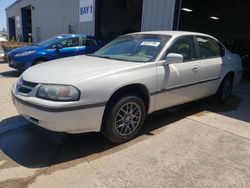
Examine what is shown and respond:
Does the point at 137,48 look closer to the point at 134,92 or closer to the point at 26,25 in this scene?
the point at 134,92

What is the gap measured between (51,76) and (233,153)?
2.71 metres

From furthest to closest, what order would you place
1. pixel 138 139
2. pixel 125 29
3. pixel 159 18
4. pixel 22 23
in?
pixel 22 23 → pixel 125 29 → pixel 159 18 → pixel 138 139

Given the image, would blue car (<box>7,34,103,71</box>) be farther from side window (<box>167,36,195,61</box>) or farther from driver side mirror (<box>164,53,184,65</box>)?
driver side mirror (<box>164,53,184,65</box>)

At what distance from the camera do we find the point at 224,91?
19.1ft

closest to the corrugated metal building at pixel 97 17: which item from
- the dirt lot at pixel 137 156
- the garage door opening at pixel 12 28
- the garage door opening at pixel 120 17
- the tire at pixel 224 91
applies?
the garage door opening at pixel 120 17

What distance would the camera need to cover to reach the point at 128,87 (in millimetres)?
3670

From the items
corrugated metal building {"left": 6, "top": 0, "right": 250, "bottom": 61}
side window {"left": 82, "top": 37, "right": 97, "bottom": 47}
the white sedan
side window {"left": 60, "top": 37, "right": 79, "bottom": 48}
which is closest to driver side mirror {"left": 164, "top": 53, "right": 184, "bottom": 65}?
the white sedan

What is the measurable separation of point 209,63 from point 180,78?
1.01 metres

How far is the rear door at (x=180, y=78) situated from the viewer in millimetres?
4109

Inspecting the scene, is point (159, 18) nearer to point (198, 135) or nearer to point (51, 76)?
point (198, 135)

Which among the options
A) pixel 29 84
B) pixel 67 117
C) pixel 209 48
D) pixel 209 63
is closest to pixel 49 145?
pixel 67 117

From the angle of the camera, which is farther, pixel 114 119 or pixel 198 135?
pixel 198 135

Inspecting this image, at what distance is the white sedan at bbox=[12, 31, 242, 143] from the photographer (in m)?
3.20

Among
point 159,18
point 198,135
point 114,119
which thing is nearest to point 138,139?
point 114,119
